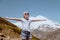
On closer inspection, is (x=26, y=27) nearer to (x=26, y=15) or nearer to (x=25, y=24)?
(x=25, y=24)

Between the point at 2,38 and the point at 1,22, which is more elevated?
the point at 1,22

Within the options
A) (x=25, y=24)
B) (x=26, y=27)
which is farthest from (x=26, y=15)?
(x=26, y=27)

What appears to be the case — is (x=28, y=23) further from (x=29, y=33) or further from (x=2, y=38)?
(x=2, y=38)

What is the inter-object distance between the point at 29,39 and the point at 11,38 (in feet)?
37.7

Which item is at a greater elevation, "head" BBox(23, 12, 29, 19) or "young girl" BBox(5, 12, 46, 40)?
"head" BBox(23, 12, 29, 19)

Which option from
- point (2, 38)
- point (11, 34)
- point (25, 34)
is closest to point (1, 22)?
point (11, 34)

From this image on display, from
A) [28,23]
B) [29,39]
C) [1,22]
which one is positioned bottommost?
[29,39]

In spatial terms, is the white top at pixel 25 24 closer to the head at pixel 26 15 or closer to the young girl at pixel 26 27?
the young girl at pixel 26 27

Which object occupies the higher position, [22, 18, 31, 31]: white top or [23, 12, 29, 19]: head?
[23, 12, 29, 19]: head

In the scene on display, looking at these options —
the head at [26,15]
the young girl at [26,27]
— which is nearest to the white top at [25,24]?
the young girl at [26,27]

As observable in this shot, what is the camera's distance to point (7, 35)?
77.0 ft

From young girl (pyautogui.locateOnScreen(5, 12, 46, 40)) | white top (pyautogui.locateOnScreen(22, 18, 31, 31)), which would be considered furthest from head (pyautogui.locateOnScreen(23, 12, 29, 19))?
white top (pyautogui.locateOnScreen(22, 18, 31, 31))

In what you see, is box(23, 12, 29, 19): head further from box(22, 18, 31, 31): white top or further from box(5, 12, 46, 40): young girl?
box(22, 18, 31, 31): white top

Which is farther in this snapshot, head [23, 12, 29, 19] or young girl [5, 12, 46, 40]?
young girl [5, 12, 46, 40]
